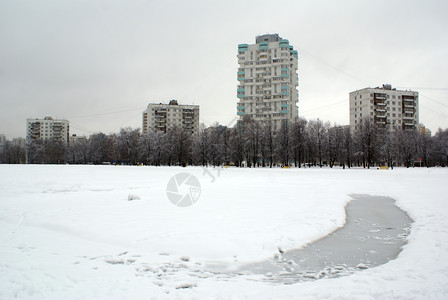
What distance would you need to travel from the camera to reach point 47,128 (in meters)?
171

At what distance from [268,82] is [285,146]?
48.3 m

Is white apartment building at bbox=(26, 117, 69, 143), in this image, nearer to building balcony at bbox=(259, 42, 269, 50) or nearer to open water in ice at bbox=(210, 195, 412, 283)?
building balcony at bbox=(259, 42, 269, 50)

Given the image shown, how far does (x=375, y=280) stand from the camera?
5.44 meters

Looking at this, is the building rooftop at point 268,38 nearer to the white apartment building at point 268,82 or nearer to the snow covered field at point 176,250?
the white apartment building at point 268,82

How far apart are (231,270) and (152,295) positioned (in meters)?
2.03

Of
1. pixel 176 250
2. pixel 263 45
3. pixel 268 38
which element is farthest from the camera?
pixel 268 38

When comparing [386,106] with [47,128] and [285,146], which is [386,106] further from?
[47,128]

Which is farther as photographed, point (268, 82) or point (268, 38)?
point (268, 38)

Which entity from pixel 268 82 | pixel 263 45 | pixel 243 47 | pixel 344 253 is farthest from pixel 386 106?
pixel 344 253

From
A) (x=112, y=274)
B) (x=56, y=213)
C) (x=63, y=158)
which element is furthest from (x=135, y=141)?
(x=112, y=274)

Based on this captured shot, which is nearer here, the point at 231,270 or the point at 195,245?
the point at 231,270

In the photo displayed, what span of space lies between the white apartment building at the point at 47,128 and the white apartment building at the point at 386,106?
156 metres

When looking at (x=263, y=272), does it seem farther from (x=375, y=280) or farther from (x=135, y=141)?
(x=135, y=141)

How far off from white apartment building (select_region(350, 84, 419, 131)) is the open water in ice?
117 meters
